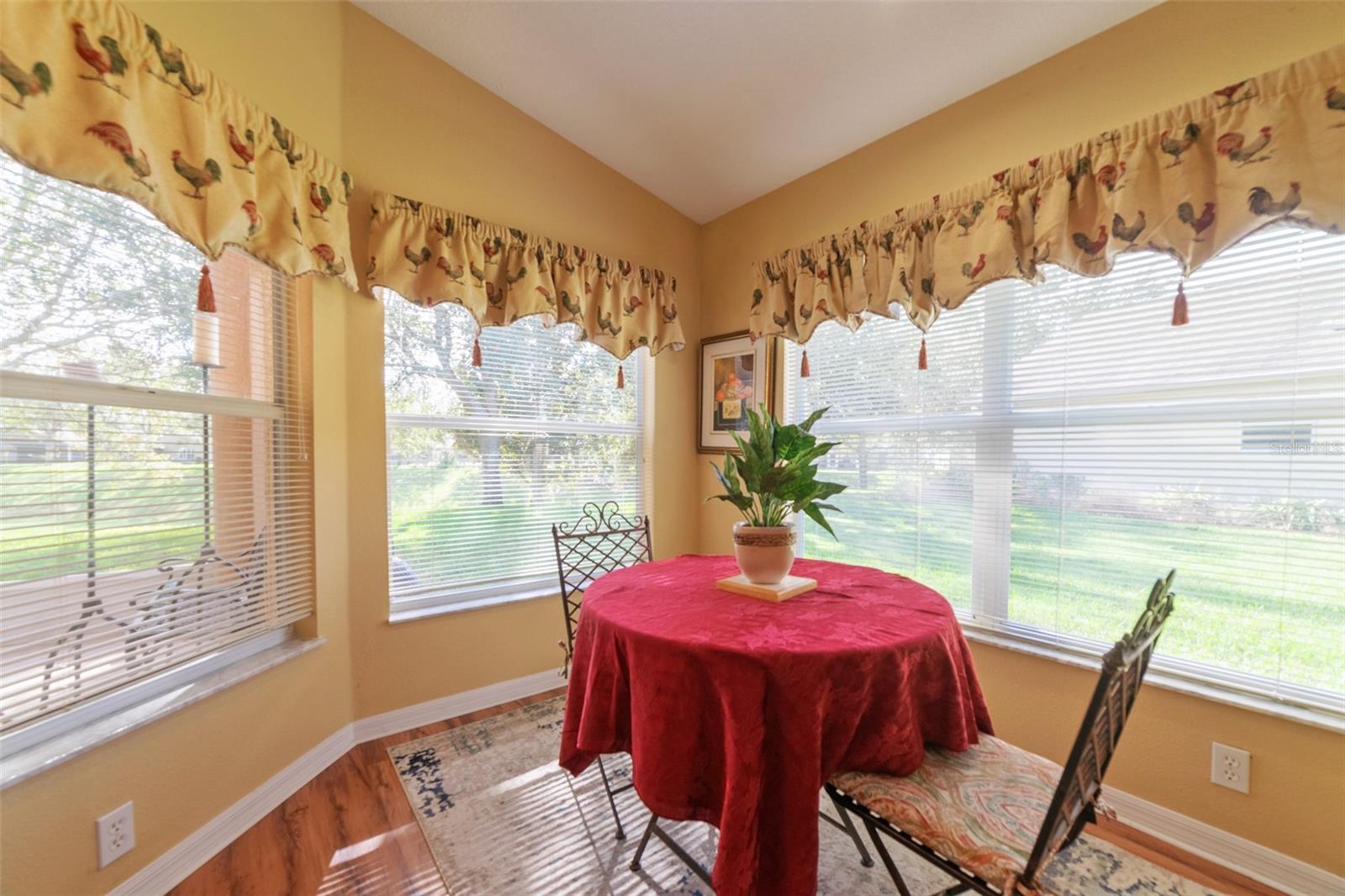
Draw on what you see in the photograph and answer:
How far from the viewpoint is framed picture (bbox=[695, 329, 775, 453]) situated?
2859mm

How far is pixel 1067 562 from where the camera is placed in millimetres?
1847

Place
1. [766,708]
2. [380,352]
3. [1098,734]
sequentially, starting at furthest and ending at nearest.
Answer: [380,352], [766,708], [1098,734]

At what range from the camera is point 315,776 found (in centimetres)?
185

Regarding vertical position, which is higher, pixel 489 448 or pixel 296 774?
pixel 489 448

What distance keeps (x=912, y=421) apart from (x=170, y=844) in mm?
2999

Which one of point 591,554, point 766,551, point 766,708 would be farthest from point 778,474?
point 591,554

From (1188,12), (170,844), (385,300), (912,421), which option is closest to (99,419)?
(385,300)

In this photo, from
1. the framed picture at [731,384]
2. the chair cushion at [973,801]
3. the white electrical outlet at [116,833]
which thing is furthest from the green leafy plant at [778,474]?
the white electrical outlet at [116,833]

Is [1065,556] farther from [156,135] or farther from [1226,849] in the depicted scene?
[156,135]

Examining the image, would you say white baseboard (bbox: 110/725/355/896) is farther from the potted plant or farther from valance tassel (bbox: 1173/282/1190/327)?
valance tassel (bbox: 1173/282/1190/327)

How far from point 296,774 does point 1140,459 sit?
3.25m

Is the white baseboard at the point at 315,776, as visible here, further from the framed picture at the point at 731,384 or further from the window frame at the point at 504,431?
the framed picture at the point at 731,384

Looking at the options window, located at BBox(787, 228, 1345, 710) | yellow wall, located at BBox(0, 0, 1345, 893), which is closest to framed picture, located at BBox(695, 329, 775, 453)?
yellow wall, located at BBox(0, 0, 1345, 893)

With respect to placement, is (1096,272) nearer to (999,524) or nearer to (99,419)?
(999,524)
